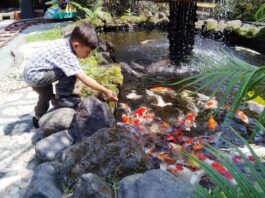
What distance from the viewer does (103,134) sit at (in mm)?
3326

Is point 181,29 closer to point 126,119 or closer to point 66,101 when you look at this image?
point 126,119

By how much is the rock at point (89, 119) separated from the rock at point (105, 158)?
631 mm

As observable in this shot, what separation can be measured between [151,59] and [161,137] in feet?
15.2

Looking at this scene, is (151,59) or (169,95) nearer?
(169,95)

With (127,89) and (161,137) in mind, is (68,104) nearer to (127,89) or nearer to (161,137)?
(161,137)

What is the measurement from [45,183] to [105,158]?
1.82 ft

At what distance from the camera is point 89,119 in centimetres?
394

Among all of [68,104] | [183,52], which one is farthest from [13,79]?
[183,52]

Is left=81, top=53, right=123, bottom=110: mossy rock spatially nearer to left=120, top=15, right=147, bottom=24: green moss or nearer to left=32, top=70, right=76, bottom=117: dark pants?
left=32, top=70, right=76, bottom=117: dark pants

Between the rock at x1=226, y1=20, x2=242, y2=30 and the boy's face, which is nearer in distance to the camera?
the boy's face

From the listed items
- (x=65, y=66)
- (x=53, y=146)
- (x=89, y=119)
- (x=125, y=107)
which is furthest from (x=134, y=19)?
(x=53, y=146)

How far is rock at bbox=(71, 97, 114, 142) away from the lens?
3.92m

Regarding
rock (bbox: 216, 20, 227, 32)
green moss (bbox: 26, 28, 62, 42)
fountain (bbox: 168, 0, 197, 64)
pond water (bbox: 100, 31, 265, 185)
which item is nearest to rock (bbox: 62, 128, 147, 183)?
pond water (bbox: 100, 31, 265, 185)

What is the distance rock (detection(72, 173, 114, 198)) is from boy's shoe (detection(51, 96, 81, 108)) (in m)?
1.72
